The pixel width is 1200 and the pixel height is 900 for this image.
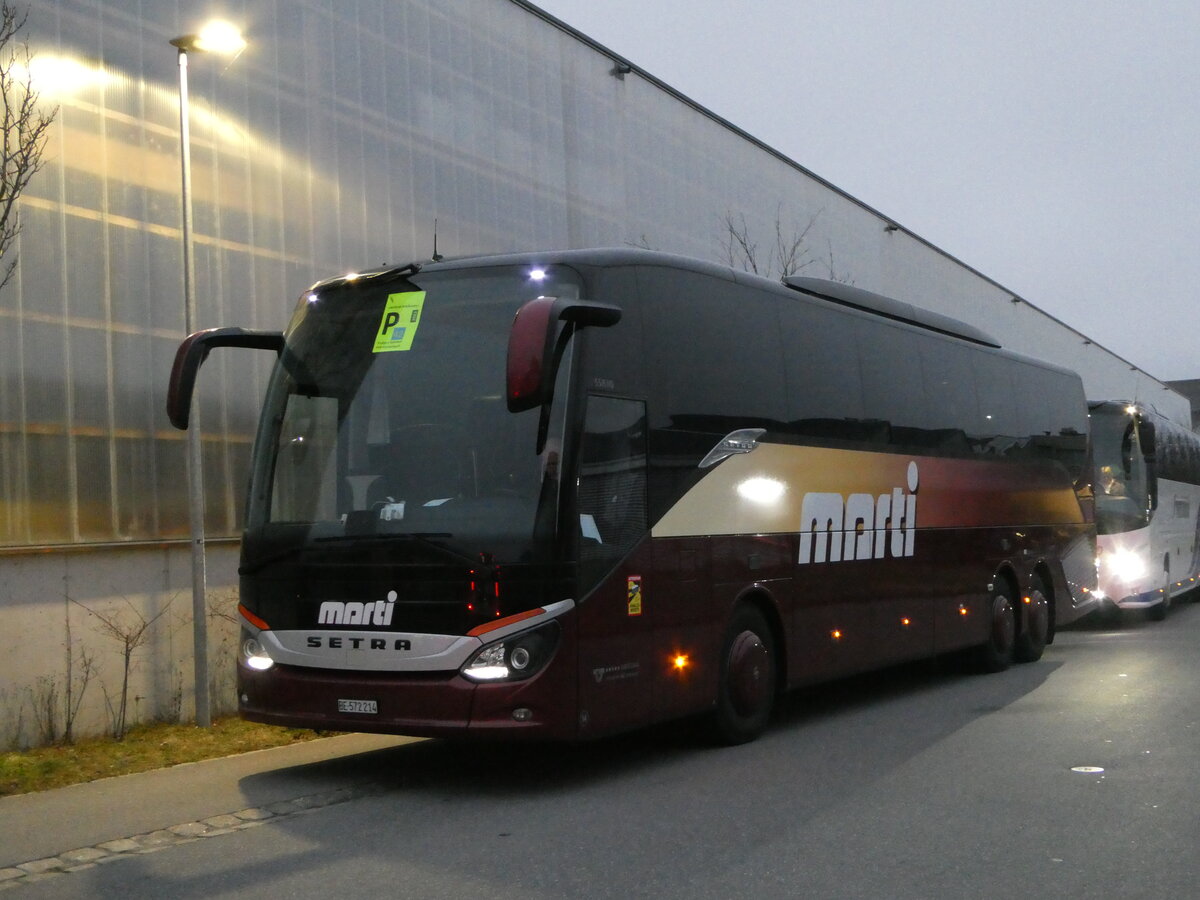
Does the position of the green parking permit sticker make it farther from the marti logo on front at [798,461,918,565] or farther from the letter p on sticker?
the marti logo on front at [798,461,918,565]

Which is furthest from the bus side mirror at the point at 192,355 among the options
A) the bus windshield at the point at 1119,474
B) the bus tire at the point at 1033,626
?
the bus windshield at the point at 1119,474

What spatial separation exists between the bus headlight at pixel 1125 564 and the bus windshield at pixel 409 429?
16013mm

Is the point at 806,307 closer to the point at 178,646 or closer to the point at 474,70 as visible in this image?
the point at 178,646

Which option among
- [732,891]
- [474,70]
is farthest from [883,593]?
[474,70]

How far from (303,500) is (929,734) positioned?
16.8 feet

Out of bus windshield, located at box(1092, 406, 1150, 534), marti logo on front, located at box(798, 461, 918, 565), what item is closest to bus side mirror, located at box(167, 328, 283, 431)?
marti logo on front, located at box(798, 461, 918, 565)

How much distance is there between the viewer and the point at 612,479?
30.4ft

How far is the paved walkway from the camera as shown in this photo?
753 centimetres

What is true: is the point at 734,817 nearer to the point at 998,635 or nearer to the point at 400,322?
the point at 400,322

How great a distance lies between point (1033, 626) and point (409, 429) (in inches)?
412

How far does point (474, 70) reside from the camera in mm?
19344

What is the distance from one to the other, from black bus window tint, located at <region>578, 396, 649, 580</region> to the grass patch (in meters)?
3.05

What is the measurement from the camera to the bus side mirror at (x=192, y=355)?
9383 millimetres

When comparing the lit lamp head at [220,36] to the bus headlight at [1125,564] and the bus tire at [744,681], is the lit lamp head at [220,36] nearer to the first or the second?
the bus tire at [744,681]
